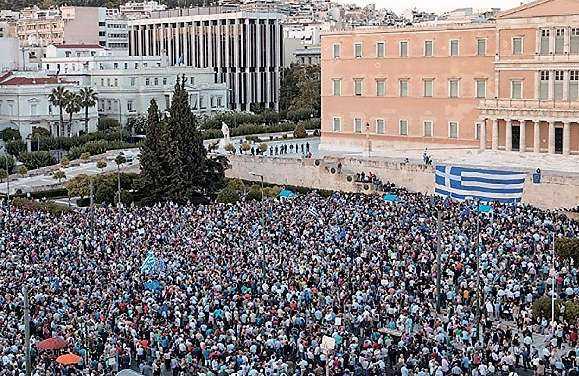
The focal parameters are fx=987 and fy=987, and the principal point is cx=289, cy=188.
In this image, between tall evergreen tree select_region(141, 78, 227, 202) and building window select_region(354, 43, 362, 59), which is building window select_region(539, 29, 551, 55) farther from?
tall evergreen tree select_region(141, 78, 227, 202)

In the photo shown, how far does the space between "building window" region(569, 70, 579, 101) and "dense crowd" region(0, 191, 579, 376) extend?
12.7 m

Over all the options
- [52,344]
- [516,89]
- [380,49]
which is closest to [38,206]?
[380,49]

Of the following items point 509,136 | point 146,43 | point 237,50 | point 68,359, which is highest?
point 146,43

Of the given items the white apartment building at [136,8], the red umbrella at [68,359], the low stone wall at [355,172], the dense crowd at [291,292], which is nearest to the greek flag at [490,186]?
the dense crowd at [291,292]

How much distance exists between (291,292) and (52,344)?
299 inches

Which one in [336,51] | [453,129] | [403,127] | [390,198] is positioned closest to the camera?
[390,198]

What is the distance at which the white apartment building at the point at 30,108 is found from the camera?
81.8m

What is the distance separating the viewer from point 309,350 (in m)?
24.6

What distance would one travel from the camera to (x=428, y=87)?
61.8m

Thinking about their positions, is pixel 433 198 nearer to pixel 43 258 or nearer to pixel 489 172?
pixel 489 172

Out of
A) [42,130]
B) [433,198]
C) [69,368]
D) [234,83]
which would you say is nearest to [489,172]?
[433,198]

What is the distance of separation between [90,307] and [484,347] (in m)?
11.4

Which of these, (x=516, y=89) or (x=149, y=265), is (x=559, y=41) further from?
(x=149, y=265)

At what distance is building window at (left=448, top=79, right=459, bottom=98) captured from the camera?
198ft
